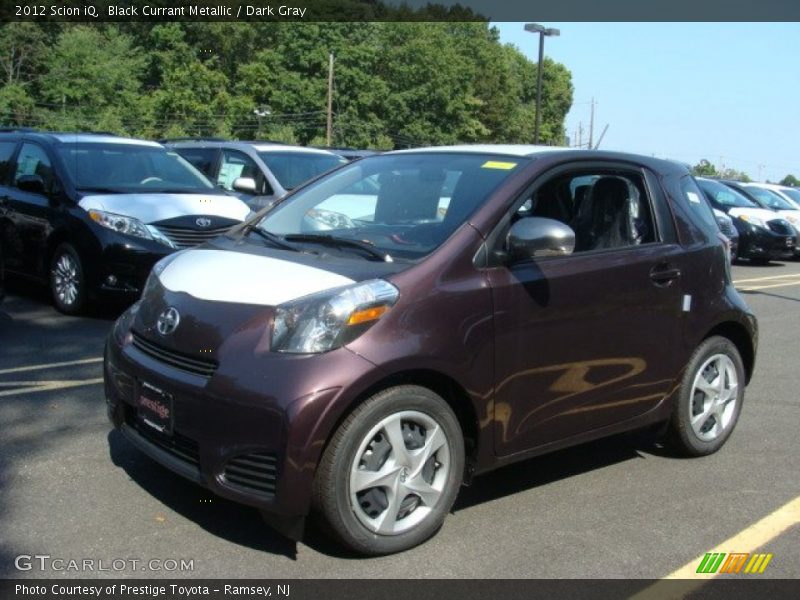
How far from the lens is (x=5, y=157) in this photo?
9.55 meters

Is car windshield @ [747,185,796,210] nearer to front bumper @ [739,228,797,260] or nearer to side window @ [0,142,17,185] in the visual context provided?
front bumper @ [739,228,797,260]

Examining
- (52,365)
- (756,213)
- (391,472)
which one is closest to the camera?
(391,472)

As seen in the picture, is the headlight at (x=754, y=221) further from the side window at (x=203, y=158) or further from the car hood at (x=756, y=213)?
the side window at (x=203, y=158)

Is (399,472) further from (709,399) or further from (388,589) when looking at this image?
(709,399)

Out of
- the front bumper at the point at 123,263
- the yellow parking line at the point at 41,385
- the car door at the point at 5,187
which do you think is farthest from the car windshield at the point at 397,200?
the car door at the point at 5,187

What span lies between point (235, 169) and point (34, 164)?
2915 millimetres

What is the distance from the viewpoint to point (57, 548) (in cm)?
357

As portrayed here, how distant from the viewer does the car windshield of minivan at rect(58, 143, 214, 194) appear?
8750 millimetres

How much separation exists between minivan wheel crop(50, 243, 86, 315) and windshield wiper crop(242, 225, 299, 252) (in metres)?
4.05

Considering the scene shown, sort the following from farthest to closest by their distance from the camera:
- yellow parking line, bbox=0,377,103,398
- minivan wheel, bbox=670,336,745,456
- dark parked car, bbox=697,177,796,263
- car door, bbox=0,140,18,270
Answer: dark parked car, bbox=697,177,796,263, car door, bbox=0,140,18,270, yellow parking line, bbox=0,377,103,398, minivan wheel, bbox=670,336,745,456

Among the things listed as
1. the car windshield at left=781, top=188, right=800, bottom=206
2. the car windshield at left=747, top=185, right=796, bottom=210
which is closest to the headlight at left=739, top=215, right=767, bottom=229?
the car windshield at left=747, top=185, right=796, bottom=210

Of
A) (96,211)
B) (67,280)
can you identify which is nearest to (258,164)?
(96,211)

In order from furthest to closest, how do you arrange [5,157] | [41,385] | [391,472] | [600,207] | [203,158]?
[203,158], [5,157], [41,385], [600,207], [391,472]

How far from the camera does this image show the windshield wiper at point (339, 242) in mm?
3999
